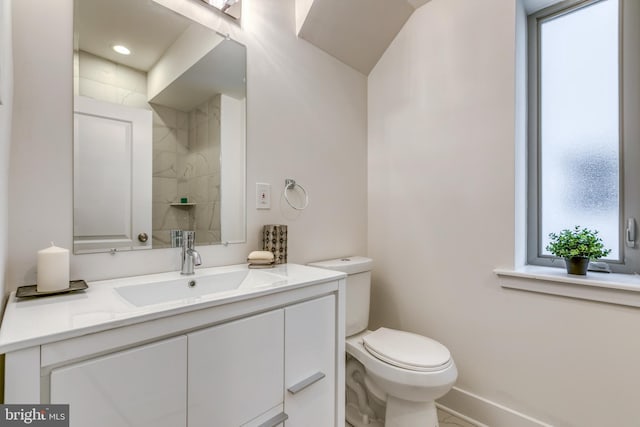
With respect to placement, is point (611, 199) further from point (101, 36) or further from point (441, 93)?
point (101, 36)

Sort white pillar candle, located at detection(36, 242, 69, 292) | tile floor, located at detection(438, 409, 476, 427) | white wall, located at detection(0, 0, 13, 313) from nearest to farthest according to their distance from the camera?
white wall, located at detection(0, 0, 13, 313) < white pillar candle, located at detection(36, 242, 69, 292) < tile floor, located at detection(438, 409, 476, 427)

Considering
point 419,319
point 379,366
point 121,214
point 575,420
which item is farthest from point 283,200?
point 575,420

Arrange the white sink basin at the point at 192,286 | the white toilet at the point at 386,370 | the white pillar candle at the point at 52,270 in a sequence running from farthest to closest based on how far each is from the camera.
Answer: the white toilet at the point at 386,370 < the white sink basin at the point at 192,286 < the white pillar candle at the point at 52,270

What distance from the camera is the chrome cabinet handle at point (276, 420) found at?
2.96 ft

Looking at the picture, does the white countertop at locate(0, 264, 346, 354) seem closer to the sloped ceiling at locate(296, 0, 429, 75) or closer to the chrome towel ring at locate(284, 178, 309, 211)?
the chrome towel ring at locate(284, 178, 309, 211)

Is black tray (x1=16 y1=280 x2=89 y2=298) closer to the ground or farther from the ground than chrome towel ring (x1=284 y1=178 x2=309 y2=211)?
closer to the ground

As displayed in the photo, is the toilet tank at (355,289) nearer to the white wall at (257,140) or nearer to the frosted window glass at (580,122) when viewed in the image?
the white wall at (257,140)

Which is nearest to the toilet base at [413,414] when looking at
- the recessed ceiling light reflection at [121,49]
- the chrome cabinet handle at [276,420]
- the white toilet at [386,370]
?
the white toilet at [386,370]

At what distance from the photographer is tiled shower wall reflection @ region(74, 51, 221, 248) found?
1.04 meters

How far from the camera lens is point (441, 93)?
1684 mm

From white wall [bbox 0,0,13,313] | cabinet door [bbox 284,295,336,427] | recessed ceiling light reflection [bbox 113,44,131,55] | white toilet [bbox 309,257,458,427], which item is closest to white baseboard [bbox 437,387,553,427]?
white toilet [bbox 309,257,458,427]

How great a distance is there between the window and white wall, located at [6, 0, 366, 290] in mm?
953

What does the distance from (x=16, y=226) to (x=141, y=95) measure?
0.57 meters

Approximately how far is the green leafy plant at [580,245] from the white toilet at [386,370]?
2.21 feet
